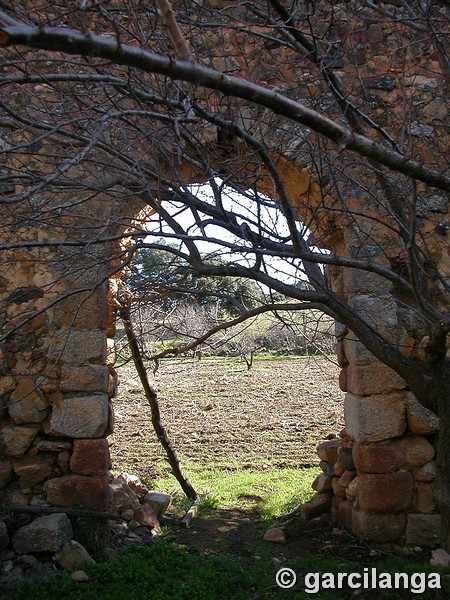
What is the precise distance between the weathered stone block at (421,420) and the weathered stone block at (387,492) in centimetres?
30

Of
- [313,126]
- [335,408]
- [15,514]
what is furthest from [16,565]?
[335,408]

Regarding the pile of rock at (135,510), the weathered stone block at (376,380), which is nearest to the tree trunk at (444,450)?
the weathered stone block at (376,380)

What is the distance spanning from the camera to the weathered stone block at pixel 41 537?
356cm

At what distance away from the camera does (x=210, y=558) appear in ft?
12.6

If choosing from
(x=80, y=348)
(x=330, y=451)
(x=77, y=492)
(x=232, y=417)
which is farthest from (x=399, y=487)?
(x=232, y=417)

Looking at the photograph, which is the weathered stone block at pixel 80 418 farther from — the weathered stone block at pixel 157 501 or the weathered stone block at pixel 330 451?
the weathered stone block at pixel 330 451

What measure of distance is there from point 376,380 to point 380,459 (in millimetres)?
526

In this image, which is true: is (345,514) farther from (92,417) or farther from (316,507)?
(92,417)

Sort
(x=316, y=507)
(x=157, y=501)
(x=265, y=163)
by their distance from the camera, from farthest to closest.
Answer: (x=157, y=501) < (x=316, y=507) < (x=265, y=163)

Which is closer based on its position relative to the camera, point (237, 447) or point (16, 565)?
point (16, 565)

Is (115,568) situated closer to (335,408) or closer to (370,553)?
(370,553)

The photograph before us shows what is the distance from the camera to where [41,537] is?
357cm

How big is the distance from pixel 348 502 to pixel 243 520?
109 centimetres

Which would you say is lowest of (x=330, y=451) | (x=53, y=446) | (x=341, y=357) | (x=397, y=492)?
(x=397, y=492)
